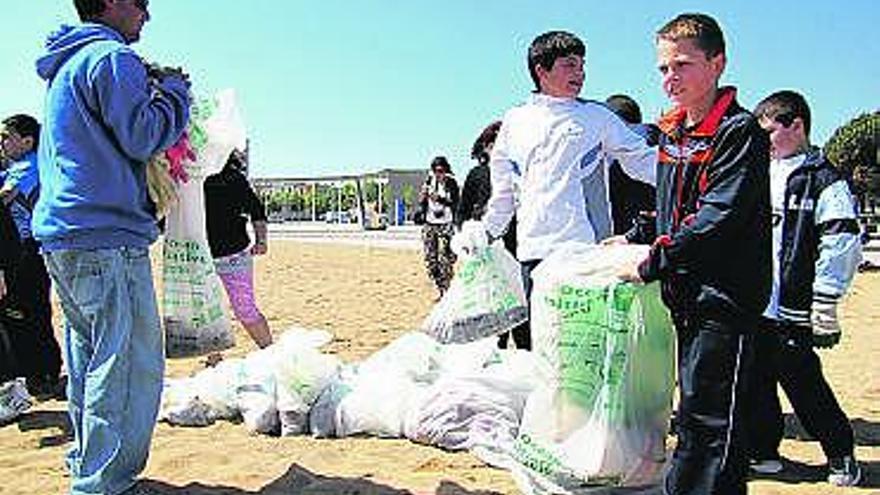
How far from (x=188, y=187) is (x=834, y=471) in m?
2.83

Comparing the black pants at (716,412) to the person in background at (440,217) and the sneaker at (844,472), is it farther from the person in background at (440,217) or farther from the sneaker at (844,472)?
the person in background at (440,217)

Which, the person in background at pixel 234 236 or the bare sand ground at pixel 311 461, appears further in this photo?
the person in background at pixel 234 236

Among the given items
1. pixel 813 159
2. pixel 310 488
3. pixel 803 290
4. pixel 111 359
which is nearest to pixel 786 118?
pixel 813 159

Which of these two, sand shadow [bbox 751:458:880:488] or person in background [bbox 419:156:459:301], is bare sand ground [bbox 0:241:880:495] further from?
person in background [bbox 419:156:459:301]

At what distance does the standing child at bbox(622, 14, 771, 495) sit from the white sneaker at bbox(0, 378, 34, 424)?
3.49 m

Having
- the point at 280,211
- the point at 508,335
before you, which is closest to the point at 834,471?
the point at 508,335

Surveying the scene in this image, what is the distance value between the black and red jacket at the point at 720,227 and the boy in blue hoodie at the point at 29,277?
12.3 feet

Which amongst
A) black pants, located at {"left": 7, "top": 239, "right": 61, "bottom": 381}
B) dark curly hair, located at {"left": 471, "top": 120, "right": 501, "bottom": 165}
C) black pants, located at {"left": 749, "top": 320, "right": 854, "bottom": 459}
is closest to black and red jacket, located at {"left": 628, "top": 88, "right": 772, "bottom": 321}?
black pants, located at {"left": 749, "top": 320, "right": 854, "bottom": 459}

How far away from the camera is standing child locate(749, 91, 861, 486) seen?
3.60 metres

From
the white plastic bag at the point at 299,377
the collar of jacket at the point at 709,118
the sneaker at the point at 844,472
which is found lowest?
the sneaker at the point at 844,472

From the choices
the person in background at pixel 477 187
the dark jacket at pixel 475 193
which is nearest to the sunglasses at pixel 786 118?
the person in background at pixel 477 187

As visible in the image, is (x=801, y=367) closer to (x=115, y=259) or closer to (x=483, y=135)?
(x=115, y=259)

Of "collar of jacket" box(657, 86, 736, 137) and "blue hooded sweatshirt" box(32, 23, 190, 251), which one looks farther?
"blue hooded sweatshirt" box(32, 23, 190, 251)

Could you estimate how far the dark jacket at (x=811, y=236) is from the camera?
3.61 metres
